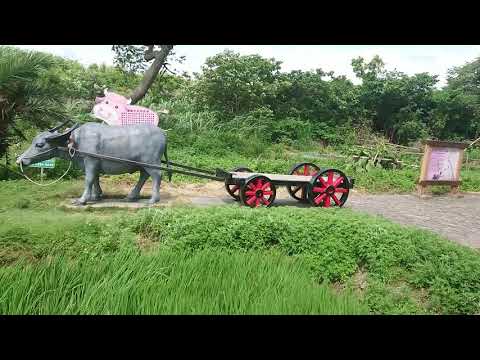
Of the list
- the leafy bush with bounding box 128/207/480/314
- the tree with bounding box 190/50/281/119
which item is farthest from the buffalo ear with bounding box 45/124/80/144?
the tree with bounding box 190/50/281/119

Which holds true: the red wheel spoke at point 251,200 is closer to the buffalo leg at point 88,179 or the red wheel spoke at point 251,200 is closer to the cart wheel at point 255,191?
the cart wheel at point 255,191

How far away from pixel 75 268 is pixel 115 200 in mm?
2576

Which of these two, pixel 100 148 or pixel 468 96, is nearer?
pixel 100 148

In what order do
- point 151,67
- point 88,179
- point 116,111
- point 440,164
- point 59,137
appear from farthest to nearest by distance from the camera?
point 151,67, point 440,164, point 116,111, point 88,179, point 59,137

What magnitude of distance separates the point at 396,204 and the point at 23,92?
645cm

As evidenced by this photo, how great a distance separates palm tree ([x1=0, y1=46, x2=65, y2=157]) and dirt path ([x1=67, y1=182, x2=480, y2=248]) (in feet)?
5.04

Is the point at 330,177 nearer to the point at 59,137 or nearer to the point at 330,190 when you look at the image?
the point at 330,190

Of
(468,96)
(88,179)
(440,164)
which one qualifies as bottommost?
(88,179)

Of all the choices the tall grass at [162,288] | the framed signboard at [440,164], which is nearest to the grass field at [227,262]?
the tall grass at [162,288]

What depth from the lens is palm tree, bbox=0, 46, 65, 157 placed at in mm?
5902

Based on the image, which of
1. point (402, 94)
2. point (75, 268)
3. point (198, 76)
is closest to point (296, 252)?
point (75, 268)

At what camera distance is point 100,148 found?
554 cm

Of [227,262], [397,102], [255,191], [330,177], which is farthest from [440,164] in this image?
[397,102]

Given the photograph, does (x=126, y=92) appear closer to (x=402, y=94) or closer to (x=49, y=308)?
(x=402, y=94)
